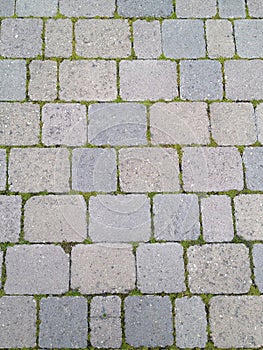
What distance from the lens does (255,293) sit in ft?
10.4

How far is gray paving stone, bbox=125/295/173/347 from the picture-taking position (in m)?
3.07

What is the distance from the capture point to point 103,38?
3.69m

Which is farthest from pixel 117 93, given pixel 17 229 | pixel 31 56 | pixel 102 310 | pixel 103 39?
pixel 102 310

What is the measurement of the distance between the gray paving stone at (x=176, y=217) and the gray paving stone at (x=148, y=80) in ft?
2.46

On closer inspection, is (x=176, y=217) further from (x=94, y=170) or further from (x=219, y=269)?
(x=94, y=170)

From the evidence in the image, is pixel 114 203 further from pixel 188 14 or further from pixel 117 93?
pixel 188 14

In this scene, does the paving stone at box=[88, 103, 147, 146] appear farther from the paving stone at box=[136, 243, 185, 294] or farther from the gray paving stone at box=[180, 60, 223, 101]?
the paving stone at box=[136, 243, 185, 294]

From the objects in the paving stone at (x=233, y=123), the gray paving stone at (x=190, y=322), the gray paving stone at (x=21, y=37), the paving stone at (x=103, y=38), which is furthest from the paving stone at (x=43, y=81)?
the gray paving stone at (x=190, y=322)

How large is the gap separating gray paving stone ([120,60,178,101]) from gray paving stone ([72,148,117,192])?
18.4 inches

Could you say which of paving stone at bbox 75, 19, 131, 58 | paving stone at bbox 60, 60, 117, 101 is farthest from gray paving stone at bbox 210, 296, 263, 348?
paving stone at bbox 75, 19, 131, 58

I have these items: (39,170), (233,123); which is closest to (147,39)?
(233,123)

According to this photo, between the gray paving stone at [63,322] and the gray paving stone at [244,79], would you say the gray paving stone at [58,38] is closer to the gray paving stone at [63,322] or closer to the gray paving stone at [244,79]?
the gray paving stone at [244,79]

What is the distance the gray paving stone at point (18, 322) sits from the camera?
306cm

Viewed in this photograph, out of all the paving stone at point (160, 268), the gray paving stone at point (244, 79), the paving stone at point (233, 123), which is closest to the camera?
the paving stone at point (160, 268)
